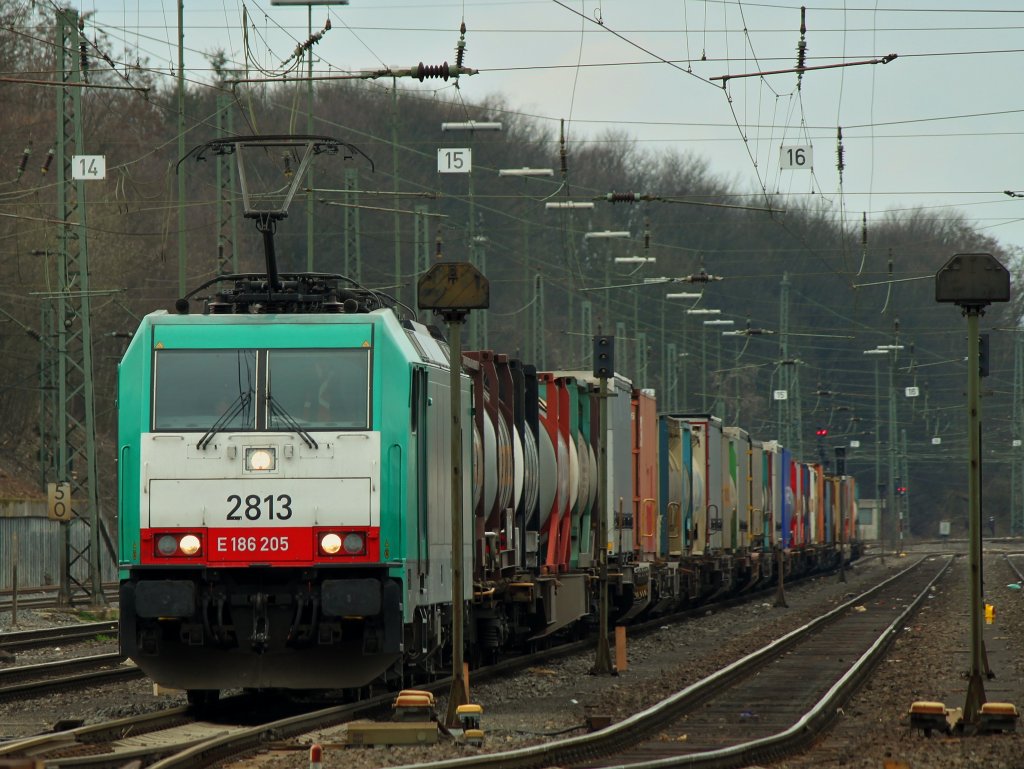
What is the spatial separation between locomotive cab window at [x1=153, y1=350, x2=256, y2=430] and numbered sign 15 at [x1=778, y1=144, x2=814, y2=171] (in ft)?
60.4

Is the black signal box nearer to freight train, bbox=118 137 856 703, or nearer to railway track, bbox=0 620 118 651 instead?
freight train, bbox=118 137 856 703

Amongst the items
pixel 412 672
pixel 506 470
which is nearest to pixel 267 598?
pixel 412 672

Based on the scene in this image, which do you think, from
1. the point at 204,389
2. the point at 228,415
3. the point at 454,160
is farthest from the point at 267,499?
the point at 454,160

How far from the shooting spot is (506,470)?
19375 mm

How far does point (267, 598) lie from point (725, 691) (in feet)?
19.4

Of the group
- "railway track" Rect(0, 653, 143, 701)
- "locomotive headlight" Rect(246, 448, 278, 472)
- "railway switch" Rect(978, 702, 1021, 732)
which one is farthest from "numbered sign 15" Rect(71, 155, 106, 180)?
"railway switch" Rect(978, 702, 1021, 732)

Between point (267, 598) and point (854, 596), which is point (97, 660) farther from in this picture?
point (854, 596)

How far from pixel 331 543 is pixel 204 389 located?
5.47 feet

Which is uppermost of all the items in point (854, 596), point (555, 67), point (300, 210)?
point (300, 210)

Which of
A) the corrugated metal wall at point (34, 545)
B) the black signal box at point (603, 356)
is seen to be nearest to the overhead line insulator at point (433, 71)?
the black signal box at point (603, 356)

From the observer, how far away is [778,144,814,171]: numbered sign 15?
3120 cm

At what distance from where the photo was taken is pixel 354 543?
46.1ft

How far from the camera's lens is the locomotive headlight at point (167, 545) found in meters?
14.1

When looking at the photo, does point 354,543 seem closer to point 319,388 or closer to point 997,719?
point 319,388
